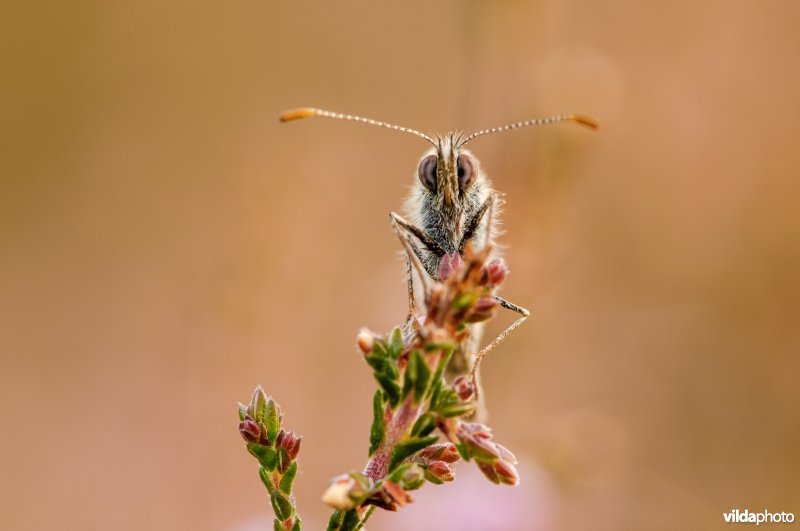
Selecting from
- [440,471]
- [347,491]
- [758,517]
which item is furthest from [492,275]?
[758,517]

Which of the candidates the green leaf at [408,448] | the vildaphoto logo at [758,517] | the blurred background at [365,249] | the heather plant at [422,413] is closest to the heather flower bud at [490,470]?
the heather plant at [422,413]

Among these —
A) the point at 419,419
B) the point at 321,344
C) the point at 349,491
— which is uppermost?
the point at 321,344

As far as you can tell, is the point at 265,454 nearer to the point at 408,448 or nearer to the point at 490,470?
the point at 408,448

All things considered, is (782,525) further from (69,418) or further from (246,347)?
(69,418)

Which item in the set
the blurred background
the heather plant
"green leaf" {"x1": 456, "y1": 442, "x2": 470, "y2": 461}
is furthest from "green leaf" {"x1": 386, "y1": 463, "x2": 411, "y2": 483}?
the blurred background

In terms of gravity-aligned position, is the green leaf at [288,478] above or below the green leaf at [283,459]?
below

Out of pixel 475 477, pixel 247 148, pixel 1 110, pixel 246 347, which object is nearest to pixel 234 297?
pixel 246 347

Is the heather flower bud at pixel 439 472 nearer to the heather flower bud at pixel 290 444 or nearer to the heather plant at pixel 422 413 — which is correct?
the heather plant at pixel 422 413

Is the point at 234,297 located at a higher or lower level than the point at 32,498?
higher

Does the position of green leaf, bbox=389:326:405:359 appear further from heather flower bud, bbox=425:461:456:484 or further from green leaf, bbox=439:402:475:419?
heather flower bud, bbox=425:461:456:484
